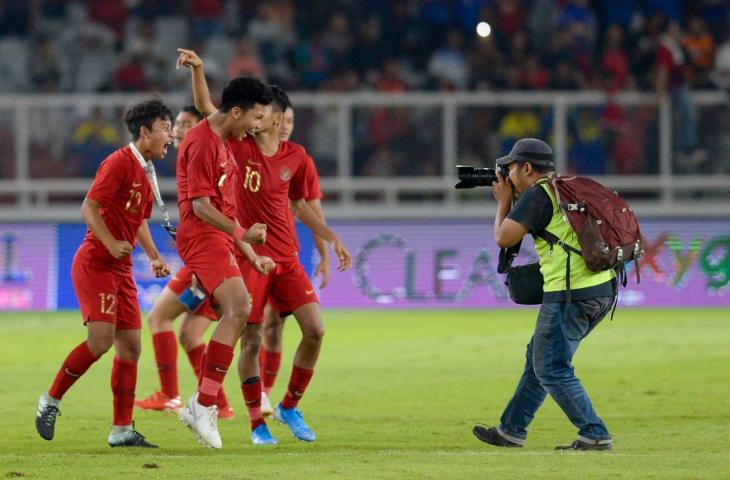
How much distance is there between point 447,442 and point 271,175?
2.24m

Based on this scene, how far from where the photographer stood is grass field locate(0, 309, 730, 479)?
859 centimetres

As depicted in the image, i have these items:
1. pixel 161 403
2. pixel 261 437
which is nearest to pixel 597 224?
pixel 261 437

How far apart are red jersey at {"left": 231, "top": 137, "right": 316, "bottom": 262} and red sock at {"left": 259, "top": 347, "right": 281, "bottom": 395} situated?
1179 mm

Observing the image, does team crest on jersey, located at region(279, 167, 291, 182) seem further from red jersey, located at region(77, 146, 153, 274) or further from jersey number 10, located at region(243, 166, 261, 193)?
red jersey, located at region(77, 146, 153, 274)

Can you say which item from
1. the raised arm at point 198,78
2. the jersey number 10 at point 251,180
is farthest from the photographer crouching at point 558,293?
the raised arm at point 198,78

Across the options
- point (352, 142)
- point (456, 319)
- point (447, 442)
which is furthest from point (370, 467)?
point (352, 142)

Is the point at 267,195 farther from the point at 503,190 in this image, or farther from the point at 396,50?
the point at 396,50

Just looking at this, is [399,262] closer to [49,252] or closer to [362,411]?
[49,252]

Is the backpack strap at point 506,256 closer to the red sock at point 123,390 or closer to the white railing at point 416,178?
the red sock at point 123,390

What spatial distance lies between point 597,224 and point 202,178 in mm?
2467

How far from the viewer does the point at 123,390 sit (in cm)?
1011

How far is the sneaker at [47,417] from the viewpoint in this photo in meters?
10.0

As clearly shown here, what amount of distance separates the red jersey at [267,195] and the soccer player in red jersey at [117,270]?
0.62m

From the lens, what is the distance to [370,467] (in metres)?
8.53
